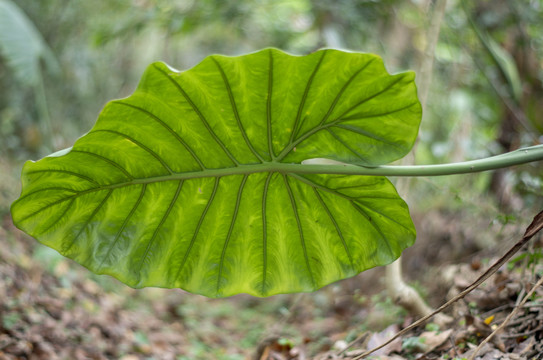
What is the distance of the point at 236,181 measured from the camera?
1.12m

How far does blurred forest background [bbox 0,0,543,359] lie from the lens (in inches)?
96.5

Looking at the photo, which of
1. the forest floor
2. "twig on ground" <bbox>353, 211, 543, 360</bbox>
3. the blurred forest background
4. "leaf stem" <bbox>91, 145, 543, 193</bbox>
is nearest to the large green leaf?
"leaf stem" <bbox>91, 145, 543, 193</bbox>

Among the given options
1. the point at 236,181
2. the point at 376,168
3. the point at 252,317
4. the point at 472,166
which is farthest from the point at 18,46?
the point at 472,166

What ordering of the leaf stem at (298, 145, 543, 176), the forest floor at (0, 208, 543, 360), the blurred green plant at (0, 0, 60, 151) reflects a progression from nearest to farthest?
1. the leaf stem at (298, 145, 543, 176)
2. the forest floor at (0, 208, 543, 360)
3. the blurred green plant at (0, 0, 60, 151)

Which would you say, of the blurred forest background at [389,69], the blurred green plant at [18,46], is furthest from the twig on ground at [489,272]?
the blurred green plant at [18,46]

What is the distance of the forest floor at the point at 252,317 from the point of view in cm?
130

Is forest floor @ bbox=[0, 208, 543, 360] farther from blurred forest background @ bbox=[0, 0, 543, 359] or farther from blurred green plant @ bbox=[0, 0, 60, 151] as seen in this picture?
blurred green plant @ bbox=[0, 0, 60, 151]

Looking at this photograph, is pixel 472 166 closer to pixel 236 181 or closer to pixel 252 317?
pixel 236 181

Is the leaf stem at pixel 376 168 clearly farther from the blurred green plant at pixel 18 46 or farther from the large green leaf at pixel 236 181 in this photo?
the blurred green plant at pixel 18 46

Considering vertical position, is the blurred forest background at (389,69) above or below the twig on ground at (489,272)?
above

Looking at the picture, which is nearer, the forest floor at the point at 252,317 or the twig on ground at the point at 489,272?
the twig on ground at the point at 489,272

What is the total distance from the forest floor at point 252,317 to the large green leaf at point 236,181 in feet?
1.44

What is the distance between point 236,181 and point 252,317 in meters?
2.40

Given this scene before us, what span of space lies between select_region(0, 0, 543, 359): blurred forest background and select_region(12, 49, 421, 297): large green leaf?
2.28ft
